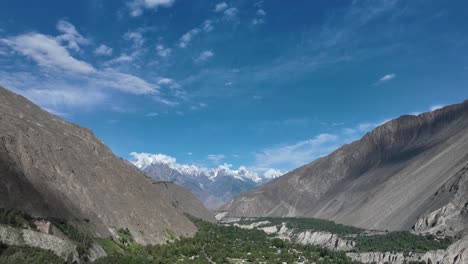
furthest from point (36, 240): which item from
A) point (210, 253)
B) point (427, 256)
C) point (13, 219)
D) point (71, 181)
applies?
point (427, 256)

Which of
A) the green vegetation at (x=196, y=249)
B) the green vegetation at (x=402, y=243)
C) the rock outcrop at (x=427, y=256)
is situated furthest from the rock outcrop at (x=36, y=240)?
the green vegetation at (x=402, y=243)

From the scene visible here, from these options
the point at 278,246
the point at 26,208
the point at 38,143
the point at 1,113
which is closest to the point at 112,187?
the point at 38,143

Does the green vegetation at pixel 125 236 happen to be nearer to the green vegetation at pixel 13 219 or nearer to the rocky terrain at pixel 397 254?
the green vegetation at pixel 13 219

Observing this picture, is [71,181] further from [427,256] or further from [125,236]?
[427,256]

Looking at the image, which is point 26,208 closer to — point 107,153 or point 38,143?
point 38,143

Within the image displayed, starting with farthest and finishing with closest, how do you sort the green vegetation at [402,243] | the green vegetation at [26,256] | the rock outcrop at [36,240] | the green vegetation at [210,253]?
1. the green vegetation at [402,243]
2. the green vegetation at [210,253]
3. the rock outcrop at [36,240]
4. the green vegetation at [26,256]

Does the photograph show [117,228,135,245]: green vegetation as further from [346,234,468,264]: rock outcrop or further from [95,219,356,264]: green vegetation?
[346,234,468,264]: rock outcrop
